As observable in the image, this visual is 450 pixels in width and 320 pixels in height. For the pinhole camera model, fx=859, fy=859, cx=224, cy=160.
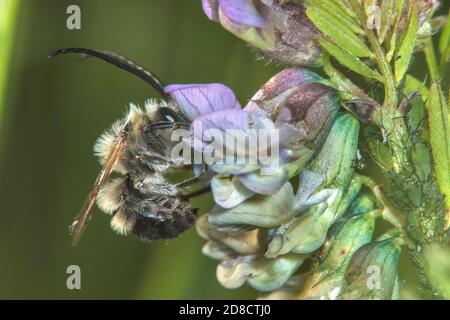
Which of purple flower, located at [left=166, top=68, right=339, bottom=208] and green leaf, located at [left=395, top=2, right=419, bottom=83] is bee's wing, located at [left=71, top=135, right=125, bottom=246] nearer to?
purple flower, located at [left=166, top=68, right=339, bottom=208]

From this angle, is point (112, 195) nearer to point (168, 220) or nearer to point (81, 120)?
point (168, 220)

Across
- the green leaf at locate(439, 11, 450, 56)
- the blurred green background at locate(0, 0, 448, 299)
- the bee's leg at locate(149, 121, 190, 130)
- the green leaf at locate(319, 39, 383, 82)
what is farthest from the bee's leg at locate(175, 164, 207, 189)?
the blurred green background at locate(0, 0, 448, 299)

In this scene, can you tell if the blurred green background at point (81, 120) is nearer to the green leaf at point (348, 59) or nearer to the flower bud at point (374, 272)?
the flower bud at point (374, 272)

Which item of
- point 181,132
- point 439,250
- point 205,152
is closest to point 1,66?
point 181,132

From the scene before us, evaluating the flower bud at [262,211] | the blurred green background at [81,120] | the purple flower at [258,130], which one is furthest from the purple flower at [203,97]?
the blurred green background at [81,120]

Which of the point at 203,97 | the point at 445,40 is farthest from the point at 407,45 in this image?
the point at 203,97

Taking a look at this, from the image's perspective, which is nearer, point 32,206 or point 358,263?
point 358,263
